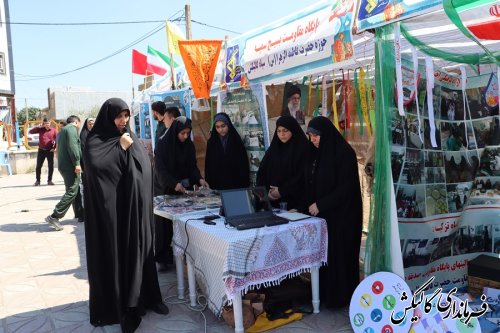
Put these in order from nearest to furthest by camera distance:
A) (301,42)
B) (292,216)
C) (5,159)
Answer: (292,216)
(301,42)
(5,159)

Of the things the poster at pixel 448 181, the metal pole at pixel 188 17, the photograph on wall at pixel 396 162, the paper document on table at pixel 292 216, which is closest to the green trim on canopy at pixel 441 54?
the poster at pixel 448 181

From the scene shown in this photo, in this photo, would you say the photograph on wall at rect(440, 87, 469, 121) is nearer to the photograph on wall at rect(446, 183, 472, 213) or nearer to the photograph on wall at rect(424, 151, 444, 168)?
the photograph on wall at rect(424, 151, 444, 168)

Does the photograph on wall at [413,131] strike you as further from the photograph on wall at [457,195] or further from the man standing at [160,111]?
the man standing at [160,111]

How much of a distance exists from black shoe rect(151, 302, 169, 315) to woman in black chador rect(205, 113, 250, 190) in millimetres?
1429

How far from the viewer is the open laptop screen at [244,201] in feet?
9.08

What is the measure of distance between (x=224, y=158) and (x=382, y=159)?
1.89 metres

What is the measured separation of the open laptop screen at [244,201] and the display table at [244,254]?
0.11 metres

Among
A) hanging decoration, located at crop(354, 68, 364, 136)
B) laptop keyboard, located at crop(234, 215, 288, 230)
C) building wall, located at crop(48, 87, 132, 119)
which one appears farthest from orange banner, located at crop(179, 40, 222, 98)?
building wall, located at crop(48, 87, 132, 119)

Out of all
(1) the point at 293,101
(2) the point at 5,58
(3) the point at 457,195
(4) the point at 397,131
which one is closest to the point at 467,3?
(4) the point at 397,131

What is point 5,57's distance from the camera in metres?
18.0

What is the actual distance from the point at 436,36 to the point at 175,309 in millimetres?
2690

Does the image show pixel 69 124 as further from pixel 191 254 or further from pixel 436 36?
pixel 436 36

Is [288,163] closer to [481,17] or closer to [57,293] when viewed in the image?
[481,17]

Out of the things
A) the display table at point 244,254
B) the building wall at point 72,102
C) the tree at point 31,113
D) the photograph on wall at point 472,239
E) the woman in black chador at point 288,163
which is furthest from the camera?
the tree at point 31,113
